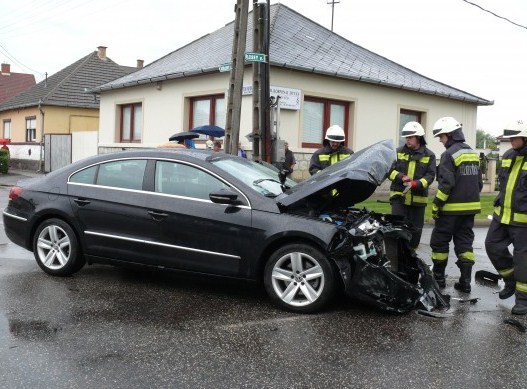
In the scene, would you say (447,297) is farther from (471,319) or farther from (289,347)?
(289,347)

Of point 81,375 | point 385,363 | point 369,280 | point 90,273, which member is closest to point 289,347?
point 385,363

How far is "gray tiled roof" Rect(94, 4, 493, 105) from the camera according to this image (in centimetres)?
1628

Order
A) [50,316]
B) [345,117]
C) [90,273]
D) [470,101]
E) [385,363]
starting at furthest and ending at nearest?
[470,101], [345,117], [90,273], [50,316], [385,363]

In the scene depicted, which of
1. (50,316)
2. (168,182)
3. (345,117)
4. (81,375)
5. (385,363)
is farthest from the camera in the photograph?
(345,117)

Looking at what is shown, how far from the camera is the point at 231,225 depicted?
5293 millimetres

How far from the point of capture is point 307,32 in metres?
18.6

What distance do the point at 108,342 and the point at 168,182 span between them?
75.2 inches

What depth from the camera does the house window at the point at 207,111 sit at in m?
16.8

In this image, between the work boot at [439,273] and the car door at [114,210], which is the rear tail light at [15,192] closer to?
the car door at [114,210]

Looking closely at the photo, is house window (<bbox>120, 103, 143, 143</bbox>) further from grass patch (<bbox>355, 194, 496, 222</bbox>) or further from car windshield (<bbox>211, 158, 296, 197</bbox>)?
car windshield (<bbox>211, 158, 296, 197</bbox>)

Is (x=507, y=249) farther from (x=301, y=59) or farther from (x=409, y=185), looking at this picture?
(x=301, y=59)

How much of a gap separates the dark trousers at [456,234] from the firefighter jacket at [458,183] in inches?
4.1

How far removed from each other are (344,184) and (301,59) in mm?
11326

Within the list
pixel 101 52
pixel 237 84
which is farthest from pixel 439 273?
pixel 101 52
